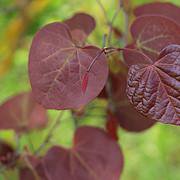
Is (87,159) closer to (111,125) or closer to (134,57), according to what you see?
(111,125)

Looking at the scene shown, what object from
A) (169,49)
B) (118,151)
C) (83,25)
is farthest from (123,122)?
(169,49)

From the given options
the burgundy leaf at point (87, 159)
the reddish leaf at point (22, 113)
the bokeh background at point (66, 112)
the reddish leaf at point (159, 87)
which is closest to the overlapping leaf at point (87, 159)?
the burgundy leaf at point (87, 159)

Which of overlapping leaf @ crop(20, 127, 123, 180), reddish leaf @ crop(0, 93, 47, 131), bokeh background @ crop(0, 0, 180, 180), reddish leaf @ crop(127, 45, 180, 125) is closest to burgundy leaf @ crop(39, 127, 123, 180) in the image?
overlapping leaf @ crop(20, 127, 123, 180)

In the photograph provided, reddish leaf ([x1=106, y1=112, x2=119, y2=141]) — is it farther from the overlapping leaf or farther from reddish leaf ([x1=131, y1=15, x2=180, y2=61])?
reddish leaf ([x1=131, y1=15, x2=180, y2=61])

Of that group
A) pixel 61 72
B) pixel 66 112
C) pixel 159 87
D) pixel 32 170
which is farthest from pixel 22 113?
pixel 66 112

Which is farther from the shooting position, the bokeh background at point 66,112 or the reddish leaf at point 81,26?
the bokeh background at point 66,112

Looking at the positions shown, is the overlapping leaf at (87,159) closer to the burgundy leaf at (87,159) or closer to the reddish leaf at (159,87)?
the burgundy leaf at (87,159)

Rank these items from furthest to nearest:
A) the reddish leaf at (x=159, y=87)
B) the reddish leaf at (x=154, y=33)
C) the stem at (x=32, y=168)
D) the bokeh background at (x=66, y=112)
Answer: the bokeh background at (x=66, y=112) < the stem at (x=32, y=168) < the reddish leaf at (x=154, y=33) < the reddish leaf at (x=159, y=87)
